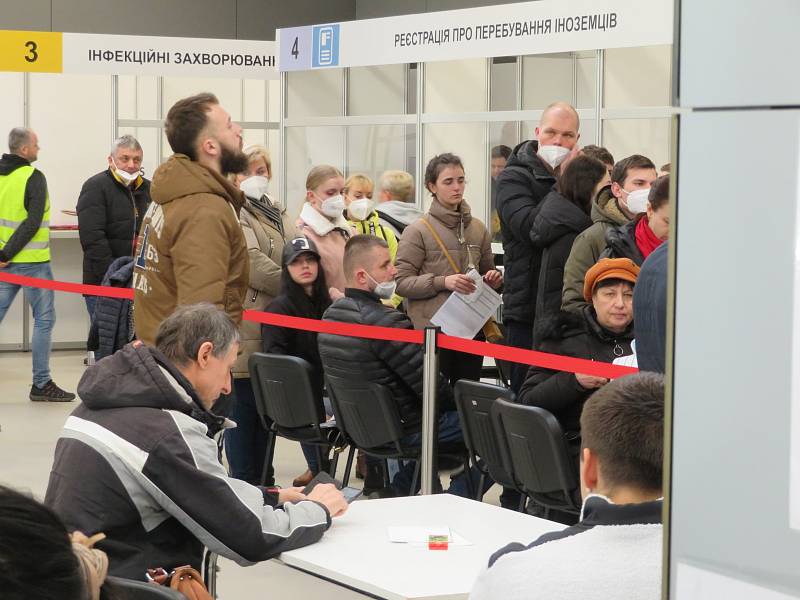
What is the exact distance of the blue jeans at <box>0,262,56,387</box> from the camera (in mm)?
8281

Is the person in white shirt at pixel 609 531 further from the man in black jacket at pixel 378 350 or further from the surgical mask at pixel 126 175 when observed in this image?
the surgical mask at pixel 126 175

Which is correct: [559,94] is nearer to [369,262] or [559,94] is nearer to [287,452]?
[287,452]

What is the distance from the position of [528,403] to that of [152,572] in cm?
204

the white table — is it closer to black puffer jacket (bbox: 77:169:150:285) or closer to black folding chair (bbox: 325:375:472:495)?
black folding chair (bbox: 325:375:472:495)

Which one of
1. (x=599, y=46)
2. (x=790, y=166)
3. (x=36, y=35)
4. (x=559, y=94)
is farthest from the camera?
(x=36, y=35)

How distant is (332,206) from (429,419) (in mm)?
1679

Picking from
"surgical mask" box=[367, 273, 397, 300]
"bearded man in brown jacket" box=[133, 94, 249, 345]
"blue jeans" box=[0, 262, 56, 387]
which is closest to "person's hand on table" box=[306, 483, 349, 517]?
"bearded man in brown jacket" box=[133, 94, 249, 345]

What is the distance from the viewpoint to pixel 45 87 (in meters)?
11.2

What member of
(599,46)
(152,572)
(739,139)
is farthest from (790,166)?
(599,46)

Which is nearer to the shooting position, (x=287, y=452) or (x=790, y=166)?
(x=790, y=166)

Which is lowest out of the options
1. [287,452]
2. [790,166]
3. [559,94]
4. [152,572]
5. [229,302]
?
[287,452]

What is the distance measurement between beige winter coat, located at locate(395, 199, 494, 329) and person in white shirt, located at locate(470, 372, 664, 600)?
12.3 feet

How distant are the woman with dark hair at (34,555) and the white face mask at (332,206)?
4.99 m

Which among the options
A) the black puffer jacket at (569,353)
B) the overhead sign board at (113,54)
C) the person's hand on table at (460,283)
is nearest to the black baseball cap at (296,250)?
the person's hand on table at (460,283)
